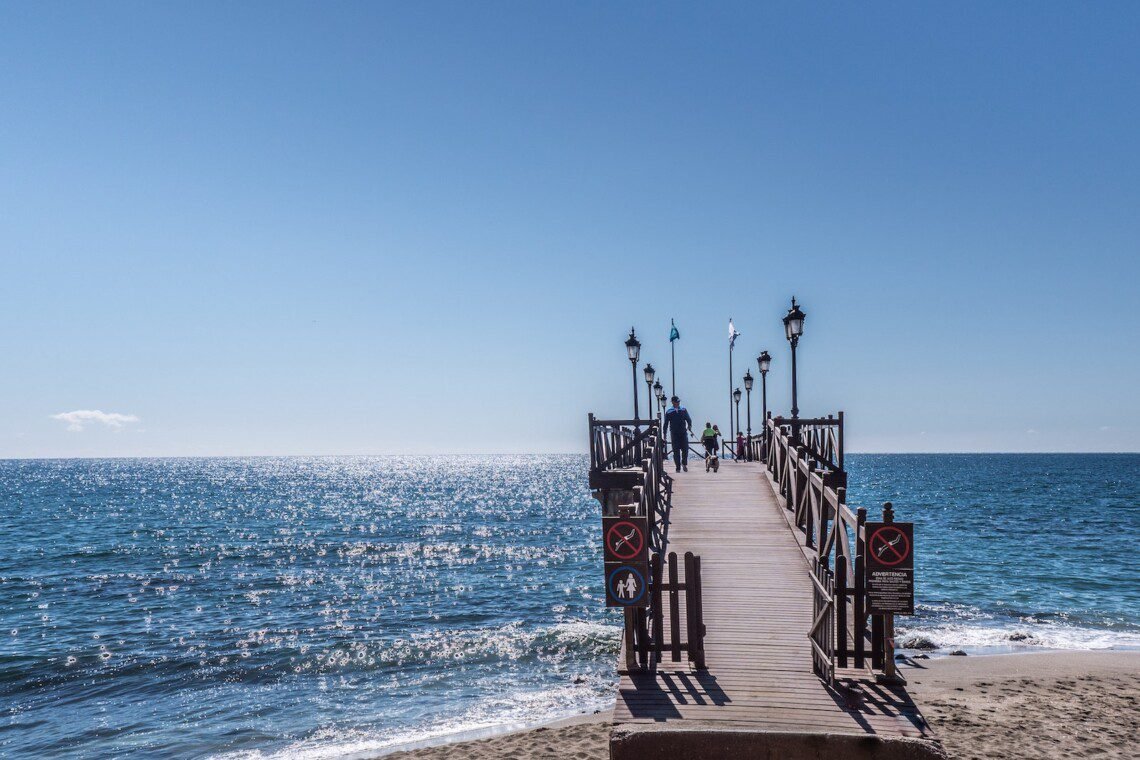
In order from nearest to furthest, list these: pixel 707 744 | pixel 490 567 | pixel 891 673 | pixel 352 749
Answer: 1. pixel 707 744
2. pixel 891 673
3. pixel 352 749
4. pixel 490 567

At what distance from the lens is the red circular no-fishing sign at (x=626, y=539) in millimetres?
8312

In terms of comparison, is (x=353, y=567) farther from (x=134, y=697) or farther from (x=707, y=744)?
(x=707, y=744)

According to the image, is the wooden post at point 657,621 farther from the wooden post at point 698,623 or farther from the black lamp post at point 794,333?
the black lamp post at point 794,333

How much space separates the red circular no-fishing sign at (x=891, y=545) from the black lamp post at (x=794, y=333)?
335 inches

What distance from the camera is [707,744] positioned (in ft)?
23.2

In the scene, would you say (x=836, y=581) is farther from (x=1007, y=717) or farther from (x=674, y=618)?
(x=1007, y=717)

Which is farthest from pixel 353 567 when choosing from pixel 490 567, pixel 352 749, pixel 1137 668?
pixel 1137 668

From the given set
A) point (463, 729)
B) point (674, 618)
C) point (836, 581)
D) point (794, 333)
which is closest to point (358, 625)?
point (463, 729)

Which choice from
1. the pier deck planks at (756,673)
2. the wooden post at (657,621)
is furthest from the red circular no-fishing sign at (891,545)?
the wooden post at (657,621)

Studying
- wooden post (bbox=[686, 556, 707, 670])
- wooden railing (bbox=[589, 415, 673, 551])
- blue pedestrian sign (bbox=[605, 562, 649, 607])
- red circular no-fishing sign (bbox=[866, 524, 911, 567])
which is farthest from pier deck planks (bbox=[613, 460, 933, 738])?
wooden railing (bbox=[589, 415, 673, 551])

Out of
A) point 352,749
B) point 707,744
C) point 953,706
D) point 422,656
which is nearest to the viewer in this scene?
point 707,744

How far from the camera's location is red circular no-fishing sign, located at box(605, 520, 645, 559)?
8.31m

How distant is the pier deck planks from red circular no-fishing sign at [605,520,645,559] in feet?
4.46

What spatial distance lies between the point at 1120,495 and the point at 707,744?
8119 cm
